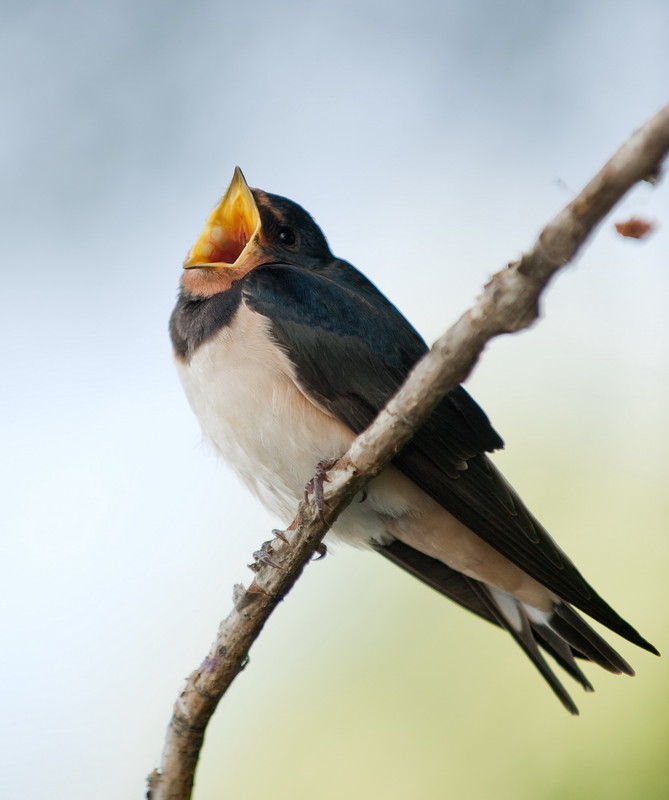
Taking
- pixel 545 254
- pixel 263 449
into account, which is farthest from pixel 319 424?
pixel 545 254

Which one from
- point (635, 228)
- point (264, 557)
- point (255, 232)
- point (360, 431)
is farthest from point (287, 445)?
point (635, 228)

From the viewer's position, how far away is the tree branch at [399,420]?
1562 millimetres

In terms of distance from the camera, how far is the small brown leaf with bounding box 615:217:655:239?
1.72m

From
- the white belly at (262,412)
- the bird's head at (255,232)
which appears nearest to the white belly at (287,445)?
the white belly at (262,412)

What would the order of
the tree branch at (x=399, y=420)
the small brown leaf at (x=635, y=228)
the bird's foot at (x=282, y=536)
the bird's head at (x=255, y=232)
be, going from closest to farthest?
the tree branch at (x=399, y=420) < the small brown leaf at (x=635, y=228) < the bird's foot at (x=282, y=536) < the bird's head at (x=255, y=232)

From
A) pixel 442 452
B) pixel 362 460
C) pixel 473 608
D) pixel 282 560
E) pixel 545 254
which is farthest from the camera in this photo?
pixel 473 608

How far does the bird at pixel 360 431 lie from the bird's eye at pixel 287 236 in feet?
0.36

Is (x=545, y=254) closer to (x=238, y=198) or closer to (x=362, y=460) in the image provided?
(x=362, y=460)

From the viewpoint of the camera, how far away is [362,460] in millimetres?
2037

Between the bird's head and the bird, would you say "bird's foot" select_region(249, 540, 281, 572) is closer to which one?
the bird

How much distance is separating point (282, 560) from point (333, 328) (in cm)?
83

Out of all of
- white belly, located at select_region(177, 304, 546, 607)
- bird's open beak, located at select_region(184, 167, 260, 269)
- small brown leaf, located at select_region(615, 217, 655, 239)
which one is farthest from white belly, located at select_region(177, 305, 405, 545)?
small brown leaf, located at select_region(615, 217, 655, 239)

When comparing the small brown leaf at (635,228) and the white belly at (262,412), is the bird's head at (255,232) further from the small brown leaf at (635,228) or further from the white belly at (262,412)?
the small brown leaf at (635,228)

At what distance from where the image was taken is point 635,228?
1.73 m
